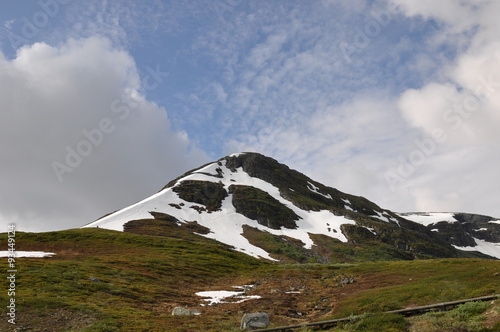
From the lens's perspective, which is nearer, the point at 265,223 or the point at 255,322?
the point at 255,322

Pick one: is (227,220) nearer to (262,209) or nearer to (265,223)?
(265,223)

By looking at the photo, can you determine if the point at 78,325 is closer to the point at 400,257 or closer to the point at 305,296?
the point at 305,296

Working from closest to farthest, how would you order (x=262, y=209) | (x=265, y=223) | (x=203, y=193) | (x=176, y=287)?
(x=176, y=287), (x=265, y=223), (x=262, y=209), (x=203, y=193)

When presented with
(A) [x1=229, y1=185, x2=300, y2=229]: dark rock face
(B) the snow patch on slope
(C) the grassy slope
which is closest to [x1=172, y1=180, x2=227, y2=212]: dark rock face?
(B) the snow patch on slope

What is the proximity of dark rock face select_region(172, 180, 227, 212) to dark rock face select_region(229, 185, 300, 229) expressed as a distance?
7.47 meters

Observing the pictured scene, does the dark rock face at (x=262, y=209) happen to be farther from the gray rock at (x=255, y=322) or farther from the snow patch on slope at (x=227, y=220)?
the gray rock at (x=255, y=322)

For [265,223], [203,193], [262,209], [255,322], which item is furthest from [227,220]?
[255,322]

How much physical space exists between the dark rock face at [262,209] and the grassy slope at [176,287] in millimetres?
66981

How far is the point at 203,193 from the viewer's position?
159875 millimetres

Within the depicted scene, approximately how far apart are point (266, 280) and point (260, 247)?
197 ft

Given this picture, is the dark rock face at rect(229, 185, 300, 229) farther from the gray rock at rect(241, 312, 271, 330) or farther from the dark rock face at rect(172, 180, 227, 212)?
the gray rock at rect(241, 312, 271, 330)

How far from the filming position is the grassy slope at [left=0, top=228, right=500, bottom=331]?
93.0ft

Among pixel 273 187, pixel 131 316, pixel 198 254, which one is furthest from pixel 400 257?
pixel 131 316

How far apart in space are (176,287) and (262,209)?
107 metres
